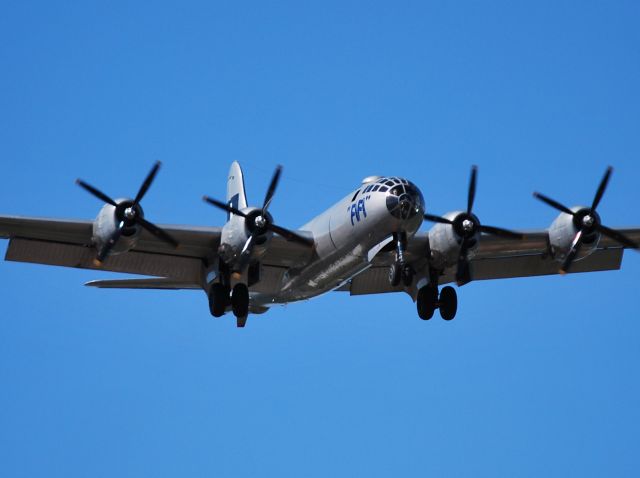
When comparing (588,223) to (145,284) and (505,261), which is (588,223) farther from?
(145,284)

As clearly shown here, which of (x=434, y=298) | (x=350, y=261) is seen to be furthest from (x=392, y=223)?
(x=434, y=298)

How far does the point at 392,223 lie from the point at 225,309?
6.69 meters

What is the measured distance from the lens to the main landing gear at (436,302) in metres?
39.5

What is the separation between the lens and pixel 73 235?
36.3m

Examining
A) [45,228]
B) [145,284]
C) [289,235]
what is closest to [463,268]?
[289,235]

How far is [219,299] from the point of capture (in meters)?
37.9

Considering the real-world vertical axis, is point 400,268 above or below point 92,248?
below

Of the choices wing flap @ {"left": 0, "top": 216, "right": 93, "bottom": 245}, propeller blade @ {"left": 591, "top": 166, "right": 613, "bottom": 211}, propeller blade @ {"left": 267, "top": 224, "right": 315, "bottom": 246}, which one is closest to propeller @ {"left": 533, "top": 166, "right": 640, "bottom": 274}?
propeller blade @ {"left": 591, "top": 166, "right": 613, "bottom": 211}

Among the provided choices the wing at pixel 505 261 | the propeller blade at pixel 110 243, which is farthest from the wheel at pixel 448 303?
the propeller blade at pixel 110 243

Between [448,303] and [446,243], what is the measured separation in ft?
7.73

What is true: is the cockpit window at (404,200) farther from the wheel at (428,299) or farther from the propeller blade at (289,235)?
the wheel at (428,299)

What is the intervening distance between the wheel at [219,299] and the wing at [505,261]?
5.53m

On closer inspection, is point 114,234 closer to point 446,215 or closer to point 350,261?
point 350,261

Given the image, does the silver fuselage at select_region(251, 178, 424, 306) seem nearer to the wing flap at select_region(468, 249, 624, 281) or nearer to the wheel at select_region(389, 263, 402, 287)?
the wheel at select_region(389, 263, 402, 287)
